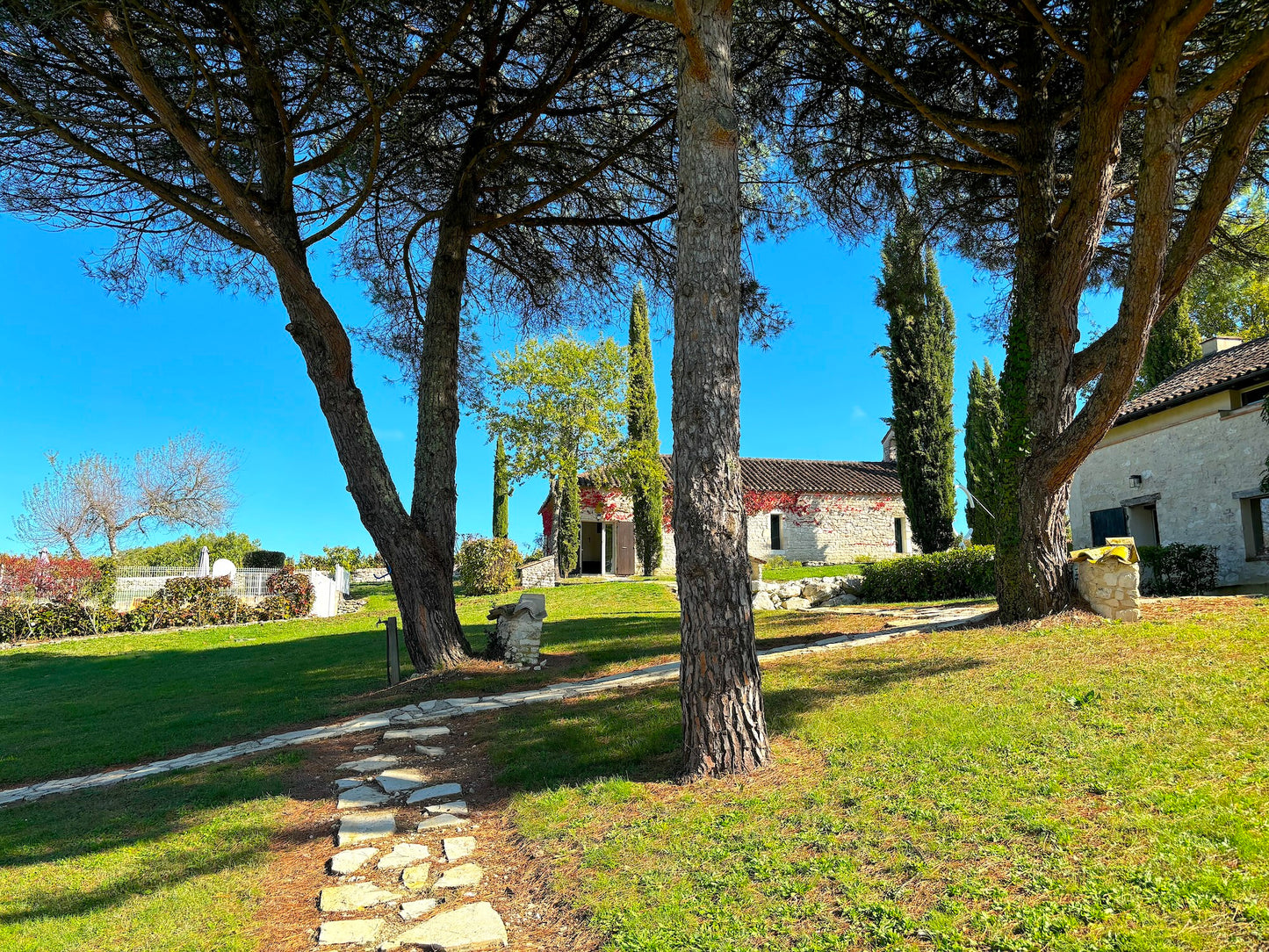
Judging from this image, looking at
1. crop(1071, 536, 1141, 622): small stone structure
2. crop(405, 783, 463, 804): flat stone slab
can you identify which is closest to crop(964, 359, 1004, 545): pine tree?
crop(1071, 536, 1141, 622): small stone structure

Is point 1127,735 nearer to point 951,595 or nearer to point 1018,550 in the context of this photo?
point 1018,550

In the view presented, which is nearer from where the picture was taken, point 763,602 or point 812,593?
point 763,602

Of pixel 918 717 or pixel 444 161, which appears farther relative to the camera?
pixel 444 161

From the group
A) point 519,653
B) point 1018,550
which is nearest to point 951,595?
point 1018,550

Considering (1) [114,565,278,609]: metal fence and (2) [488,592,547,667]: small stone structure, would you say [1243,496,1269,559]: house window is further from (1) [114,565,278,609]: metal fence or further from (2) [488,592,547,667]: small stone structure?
(1) [114,565,278,609]: metal fence

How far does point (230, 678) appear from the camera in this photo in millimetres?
10484

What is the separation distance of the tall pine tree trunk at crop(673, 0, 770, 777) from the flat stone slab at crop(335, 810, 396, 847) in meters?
1.93

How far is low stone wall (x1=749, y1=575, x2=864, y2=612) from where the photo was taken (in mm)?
15906

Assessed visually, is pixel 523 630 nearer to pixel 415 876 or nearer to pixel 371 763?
pixel 371 763

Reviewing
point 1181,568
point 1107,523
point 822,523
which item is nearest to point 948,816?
point 1181,568

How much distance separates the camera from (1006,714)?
4.89 m

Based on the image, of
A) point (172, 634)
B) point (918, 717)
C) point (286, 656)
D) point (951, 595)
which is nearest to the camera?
point (918, 717)

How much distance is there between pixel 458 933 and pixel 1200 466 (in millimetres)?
15568

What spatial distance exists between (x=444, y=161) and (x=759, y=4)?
426cm
